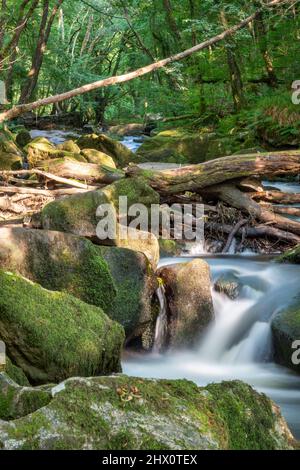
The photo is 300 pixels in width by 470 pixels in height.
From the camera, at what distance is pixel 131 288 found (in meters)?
5.57

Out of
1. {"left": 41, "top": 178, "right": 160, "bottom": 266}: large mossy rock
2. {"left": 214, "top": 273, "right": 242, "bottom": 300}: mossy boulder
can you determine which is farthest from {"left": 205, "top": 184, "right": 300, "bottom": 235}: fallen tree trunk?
{"left": 214, "top": 273, "right": 242, "bottom": 300}: mossy boulder

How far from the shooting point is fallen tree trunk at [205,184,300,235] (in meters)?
8.19

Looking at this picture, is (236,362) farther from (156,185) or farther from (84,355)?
(156,185)

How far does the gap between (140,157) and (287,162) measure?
6.07 metres

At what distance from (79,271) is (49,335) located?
138cm

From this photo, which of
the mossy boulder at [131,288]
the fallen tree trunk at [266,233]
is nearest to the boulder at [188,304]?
the mossy boulder at [131,288]

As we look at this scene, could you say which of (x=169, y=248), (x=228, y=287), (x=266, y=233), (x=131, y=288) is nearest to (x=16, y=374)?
(x=131, y=288)

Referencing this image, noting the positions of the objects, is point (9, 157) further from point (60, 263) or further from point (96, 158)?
point (60, 263)

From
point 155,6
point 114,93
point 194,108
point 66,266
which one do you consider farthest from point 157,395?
point 114,93

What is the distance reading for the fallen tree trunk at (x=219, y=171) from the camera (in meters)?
8.51

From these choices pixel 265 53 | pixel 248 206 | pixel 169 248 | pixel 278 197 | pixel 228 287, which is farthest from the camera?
pixel 265 53

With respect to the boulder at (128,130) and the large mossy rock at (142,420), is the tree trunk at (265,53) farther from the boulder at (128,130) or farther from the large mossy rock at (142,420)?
the large mossy rock at (142,420)

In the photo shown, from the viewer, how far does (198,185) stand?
8.59 meters

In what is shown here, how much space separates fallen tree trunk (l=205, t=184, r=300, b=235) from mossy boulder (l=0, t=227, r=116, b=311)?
3.64 m
